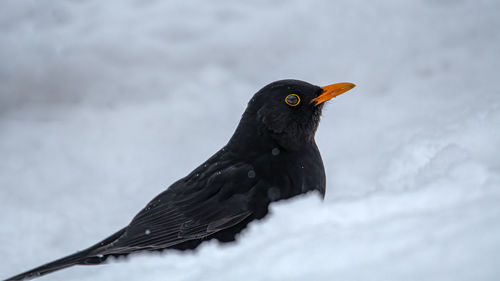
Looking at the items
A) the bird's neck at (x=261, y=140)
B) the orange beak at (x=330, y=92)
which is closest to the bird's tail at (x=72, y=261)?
the bird's neck at (x=261, y=140)

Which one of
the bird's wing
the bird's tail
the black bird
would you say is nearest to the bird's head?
the black bird

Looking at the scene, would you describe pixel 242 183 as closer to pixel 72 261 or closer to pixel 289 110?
pixel 289 110

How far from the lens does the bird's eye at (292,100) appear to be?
3.15 meters

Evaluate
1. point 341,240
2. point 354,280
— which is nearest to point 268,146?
point 341,240

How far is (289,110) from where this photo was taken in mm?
3166

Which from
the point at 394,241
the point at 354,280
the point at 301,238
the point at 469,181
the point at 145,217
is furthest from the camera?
the point at 145,217

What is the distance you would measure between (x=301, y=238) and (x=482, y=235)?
0.65m

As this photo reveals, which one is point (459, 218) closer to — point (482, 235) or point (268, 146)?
point (482, 235)

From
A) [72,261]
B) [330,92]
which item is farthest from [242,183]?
[72,261]

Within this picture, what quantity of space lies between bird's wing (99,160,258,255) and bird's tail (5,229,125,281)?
0.35 feet

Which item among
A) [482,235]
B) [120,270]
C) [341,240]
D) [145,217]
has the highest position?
[145,217]

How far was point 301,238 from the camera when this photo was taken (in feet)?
5.82

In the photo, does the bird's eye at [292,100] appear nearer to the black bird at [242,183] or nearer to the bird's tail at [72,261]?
the black bird at [242,183]

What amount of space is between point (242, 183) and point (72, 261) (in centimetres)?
117
